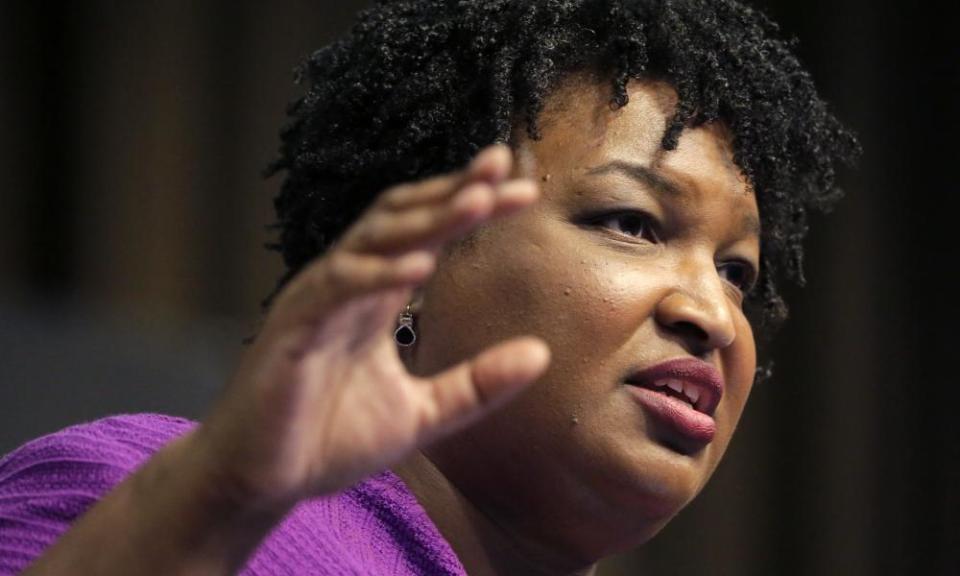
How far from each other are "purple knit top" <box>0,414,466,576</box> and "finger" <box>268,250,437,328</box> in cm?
28

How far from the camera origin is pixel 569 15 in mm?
1459

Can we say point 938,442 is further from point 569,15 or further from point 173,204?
point 569,15

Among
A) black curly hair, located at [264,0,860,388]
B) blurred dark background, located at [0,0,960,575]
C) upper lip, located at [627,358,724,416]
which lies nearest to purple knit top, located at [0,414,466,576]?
upper lip, located at [627,358,724,416]

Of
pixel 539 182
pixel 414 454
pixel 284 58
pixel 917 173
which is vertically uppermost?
pixel 917 173

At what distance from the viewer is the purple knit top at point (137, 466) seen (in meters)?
1.11

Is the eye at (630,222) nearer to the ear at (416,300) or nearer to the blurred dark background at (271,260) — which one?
the ear at (416,300)

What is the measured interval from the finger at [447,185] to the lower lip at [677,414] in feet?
1.74

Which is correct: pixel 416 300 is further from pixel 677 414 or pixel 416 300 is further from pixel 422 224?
pixel 422 224

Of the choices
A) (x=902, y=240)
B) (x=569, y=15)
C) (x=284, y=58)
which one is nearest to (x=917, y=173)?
(x=902, y=240)

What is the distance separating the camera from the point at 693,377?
4.40 feet

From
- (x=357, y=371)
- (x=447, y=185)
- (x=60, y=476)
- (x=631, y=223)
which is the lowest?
(x=60, y=476)

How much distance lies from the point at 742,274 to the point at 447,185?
2.55 ft

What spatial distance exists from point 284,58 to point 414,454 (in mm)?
1445

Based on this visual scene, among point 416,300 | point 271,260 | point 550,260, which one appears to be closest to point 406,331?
point 416,300
